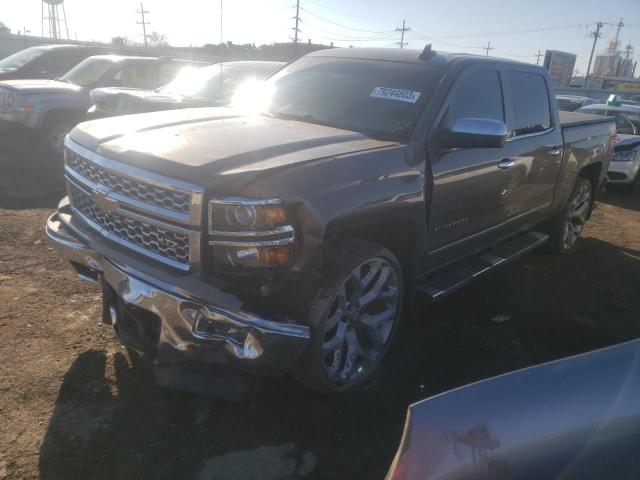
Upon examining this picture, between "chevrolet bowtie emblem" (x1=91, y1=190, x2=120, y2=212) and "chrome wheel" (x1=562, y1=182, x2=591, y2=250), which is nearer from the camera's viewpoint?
"chevrolet bowtie emblem" (x1=91, y1=190, x2=120, y2=212)

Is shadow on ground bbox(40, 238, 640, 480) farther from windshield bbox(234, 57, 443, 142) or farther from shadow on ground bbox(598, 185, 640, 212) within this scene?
shadow on ground bbox(598, 185, 640, 212)

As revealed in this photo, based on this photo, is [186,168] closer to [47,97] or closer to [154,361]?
[154,361]

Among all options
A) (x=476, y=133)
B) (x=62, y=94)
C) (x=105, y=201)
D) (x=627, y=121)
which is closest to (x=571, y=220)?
(x=476, y=133)

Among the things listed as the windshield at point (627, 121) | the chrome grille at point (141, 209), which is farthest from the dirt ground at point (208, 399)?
the windshield at point (627, 121)

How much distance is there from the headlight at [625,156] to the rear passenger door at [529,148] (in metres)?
6.00

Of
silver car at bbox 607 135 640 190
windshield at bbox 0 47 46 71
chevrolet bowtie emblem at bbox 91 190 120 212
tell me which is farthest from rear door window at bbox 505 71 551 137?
windshield at bbox 0 47 46 71

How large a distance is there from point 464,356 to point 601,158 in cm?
361

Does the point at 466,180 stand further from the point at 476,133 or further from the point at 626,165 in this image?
the point at 626,165

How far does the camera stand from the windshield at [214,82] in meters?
6.81

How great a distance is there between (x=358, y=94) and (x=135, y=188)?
5.67 ft

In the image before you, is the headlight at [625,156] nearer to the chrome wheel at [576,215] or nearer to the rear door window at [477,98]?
the chrome wheel at [576,215]

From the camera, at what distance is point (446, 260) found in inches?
142

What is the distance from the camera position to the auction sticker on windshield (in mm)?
3311

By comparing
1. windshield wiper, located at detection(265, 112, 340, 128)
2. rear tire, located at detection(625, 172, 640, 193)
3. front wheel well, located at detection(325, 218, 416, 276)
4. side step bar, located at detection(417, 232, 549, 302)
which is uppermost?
windshield wiper, located at detection(265, 112, 340, 128)
